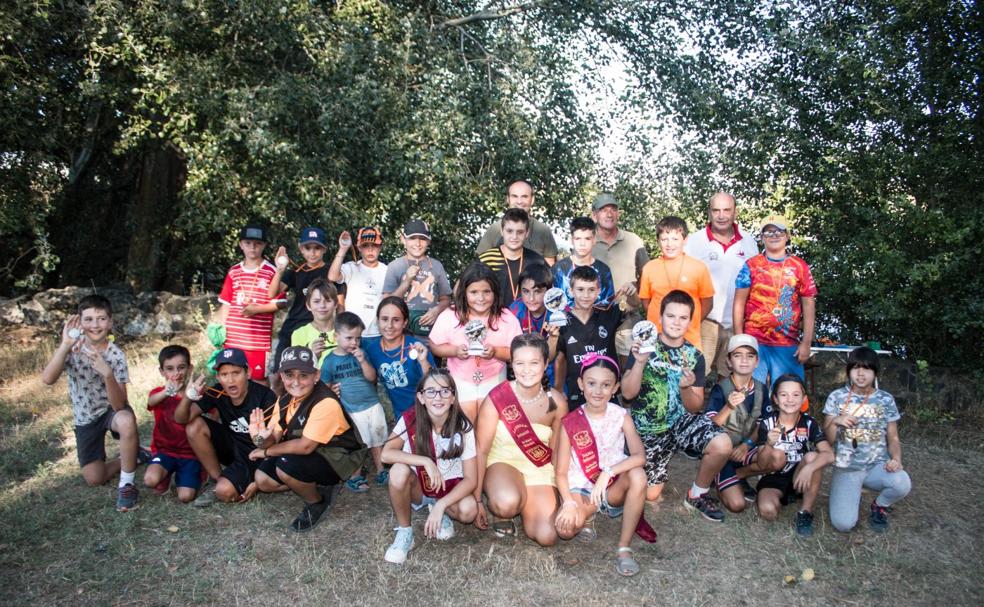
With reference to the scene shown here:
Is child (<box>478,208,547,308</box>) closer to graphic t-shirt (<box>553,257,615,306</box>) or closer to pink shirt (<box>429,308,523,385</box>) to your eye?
graphic t-shirt (<box>553,257,615,306</box>)

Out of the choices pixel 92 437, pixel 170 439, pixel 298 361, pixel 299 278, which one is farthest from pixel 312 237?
pixel 92 437

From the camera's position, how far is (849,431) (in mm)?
4613

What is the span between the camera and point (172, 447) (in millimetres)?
4953

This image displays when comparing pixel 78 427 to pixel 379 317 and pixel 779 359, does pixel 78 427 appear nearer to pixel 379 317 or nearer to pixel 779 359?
pixel 379 317

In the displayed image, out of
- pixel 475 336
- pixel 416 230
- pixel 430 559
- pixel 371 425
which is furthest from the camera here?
pixel 416 230

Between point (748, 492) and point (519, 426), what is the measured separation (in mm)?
1859

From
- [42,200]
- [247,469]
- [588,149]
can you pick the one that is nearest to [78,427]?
[247,469]

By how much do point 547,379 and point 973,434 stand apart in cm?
419

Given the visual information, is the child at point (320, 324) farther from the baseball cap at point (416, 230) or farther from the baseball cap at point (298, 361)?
the baseball cap at point (416, 230)

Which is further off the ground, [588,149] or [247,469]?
[588,149]

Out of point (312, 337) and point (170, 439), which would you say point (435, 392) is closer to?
point (312, 337)

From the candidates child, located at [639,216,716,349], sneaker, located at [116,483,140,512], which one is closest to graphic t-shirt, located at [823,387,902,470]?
child, located at [639,216,716,349]

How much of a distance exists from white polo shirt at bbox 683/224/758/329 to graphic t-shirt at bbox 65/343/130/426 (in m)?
4.47

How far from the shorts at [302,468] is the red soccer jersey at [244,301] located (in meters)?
1.51
